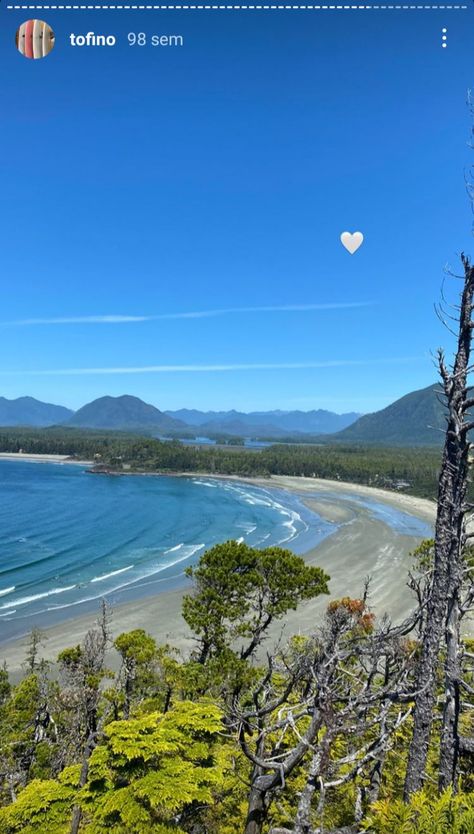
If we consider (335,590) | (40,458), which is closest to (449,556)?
(335,590)

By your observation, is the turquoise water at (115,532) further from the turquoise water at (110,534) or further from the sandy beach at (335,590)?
the sandy beach at (335,590)

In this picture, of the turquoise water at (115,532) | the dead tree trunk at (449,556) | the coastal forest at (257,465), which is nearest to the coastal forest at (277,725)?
the dead tree trunk at (449,556)

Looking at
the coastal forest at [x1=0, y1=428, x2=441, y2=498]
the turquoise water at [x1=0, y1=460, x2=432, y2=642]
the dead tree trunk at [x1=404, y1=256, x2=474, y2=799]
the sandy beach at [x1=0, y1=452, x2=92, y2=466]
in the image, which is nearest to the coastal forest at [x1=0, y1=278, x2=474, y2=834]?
the dead tree trunk at [x1=404, y1=256, x2=474, y2=799]

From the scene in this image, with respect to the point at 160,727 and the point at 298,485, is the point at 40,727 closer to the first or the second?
the point at 160,727

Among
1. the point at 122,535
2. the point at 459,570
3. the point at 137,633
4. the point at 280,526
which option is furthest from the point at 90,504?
the point at 459,570

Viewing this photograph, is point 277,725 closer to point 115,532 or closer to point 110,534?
point 110,534

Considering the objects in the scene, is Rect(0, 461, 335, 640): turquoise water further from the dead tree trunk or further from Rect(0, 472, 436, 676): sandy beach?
the dead tree trunk
